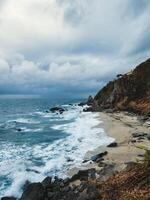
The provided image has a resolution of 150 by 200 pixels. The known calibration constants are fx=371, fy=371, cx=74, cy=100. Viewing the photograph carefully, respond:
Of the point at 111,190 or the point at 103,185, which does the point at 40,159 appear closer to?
the point at 103,185

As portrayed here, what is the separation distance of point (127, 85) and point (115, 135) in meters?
48.9

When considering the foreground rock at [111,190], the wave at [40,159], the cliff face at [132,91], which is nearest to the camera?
the foreground rock at [111,190]

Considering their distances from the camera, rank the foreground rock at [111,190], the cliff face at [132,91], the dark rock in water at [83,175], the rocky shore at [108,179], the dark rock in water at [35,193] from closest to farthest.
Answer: the foreground rock at [111,190] < the rocky shore at [108,179] < the dark rock in water at [35,193] < the dark rock in water at [83,175] < the cliff face at [132,91]

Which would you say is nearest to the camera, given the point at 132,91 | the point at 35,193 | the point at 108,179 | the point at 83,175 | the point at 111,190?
the point at 111,190

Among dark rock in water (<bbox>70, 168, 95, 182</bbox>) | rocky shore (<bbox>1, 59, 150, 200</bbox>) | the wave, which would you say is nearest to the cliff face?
rocky shore (<bbox>1, 59, 150, 200</bbox>)

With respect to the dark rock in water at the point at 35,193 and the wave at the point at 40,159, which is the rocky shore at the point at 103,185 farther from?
the wave at the point at 40,159

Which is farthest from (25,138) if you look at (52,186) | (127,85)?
(127,85)

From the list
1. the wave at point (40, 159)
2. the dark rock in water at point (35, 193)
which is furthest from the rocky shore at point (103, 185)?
the wave at point (40, 159)

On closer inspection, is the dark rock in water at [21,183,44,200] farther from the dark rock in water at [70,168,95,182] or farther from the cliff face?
the cliff face

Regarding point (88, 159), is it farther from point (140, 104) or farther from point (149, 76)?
point (149, 76)

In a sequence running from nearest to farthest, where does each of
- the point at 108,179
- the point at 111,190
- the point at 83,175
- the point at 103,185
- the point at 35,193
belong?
the point at 111,190 → the point at 103,185 → the point at 108,179 → the point at 35,193 → the point at 83,175

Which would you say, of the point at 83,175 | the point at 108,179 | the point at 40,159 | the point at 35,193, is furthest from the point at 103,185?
the point at 40,159

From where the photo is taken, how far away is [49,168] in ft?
85.1

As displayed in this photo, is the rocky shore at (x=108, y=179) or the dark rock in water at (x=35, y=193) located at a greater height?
the rocky shore at (x=108, y=179)
